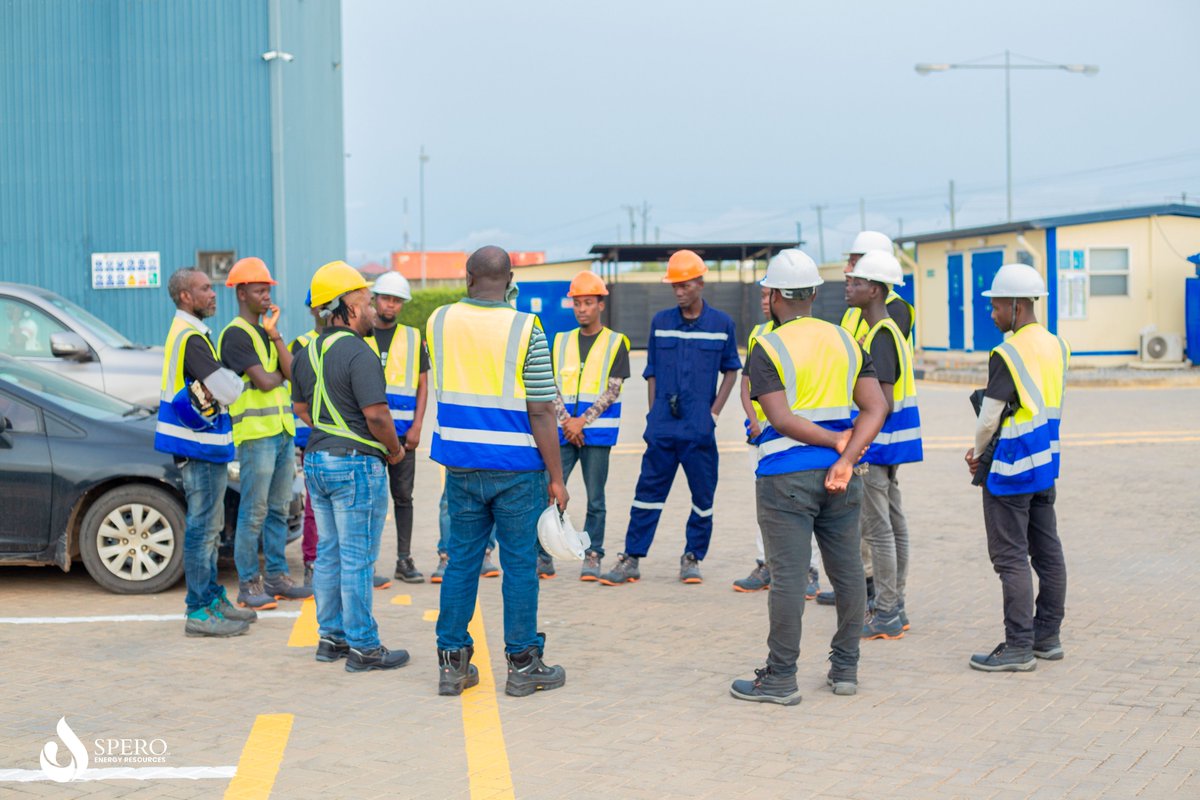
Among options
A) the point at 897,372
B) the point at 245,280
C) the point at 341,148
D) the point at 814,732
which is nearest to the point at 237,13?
the point at 341,148

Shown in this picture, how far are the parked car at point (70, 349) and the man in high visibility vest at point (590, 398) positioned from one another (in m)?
5.54

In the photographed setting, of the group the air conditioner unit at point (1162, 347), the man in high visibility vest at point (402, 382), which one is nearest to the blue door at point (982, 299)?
the air conditioner unit at point (1162, 347)

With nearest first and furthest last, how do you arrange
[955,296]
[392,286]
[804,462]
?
[804,462]
[392,286]
[955,296]

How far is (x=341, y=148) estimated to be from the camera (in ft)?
101

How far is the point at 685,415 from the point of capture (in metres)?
8.42

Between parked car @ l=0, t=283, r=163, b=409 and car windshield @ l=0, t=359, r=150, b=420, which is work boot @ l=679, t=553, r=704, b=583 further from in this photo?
parked car @ l=0, t=283, r=163, b=409

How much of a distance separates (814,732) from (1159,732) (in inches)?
54.8

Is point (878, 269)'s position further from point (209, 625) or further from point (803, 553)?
point (209, 625)

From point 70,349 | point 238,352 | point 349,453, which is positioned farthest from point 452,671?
point 70,349

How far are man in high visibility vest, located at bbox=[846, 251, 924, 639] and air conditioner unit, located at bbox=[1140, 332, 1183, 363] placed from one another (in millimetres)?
22702

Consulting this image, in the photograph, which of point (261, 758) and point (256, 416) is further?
point (256, 416)

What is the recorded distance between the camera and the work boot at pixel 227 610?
7168mm

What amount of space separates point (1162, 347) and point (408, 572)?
75.4 feet

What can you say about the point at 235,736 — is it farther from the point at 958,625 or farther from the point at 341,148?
the point at 341,148
